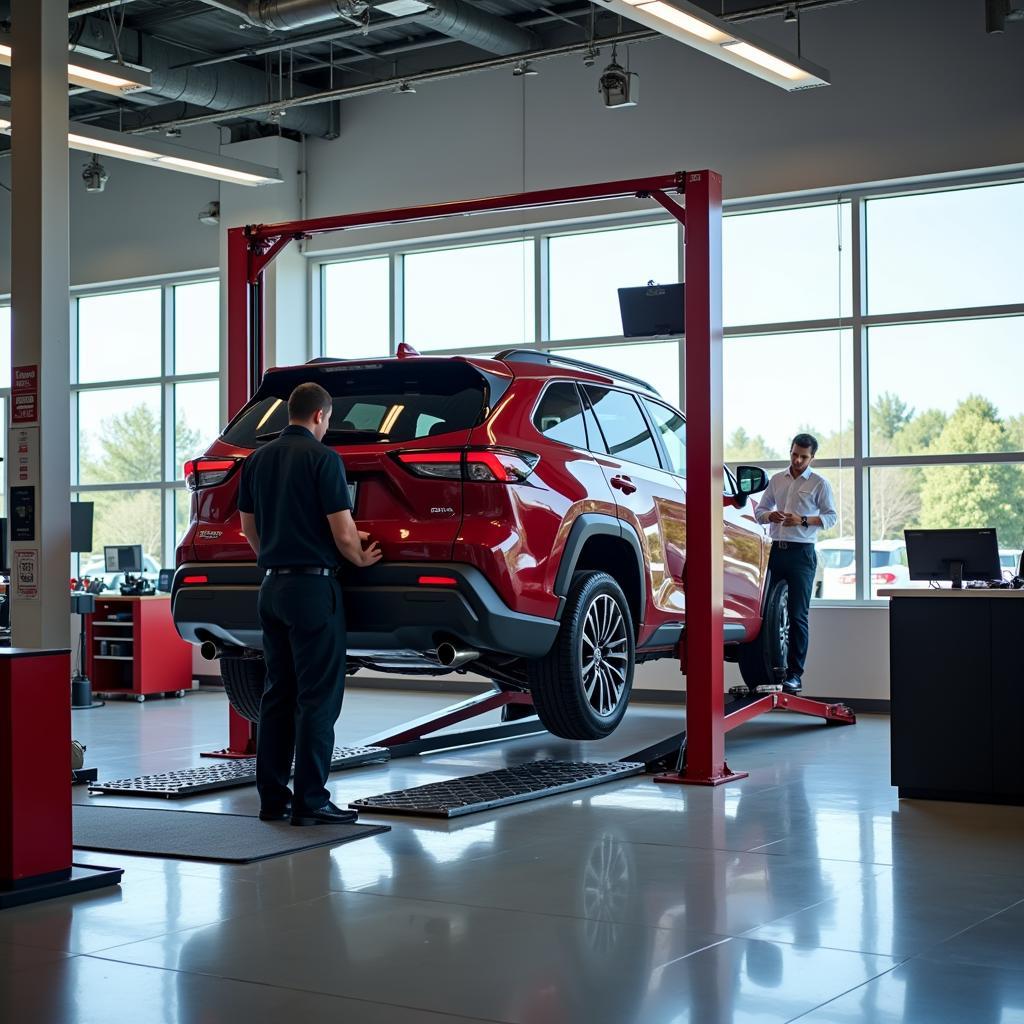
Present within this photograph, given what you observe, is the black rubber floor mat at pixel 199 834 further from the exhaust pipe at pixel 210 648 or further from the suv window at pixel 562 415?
the suv window at pixel 562 415

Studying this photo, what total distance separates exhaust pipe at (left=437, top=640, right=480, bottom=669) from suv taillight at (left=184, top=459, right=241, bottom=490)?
1.29m

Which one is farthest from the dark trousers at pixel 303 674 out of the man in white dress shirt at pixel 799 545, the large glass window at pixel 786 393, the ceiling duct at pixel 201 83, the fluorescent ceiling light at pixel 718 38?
the ceiling duct at pixel 201 83

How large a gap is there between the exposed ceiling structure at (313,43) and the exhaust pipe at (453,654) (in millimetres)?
5691

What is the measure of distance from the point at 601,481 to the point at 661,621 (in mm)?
976


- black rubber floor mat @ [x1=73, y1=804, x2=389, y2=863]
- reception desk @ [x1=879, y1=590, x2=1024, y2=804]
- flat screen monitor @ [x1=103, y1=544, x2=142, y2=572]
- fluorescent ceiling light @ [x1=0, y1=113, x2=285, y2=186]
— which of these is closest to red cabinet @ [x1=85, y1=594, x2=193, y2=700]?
flat screen monitor @ [x1=103, y1=544, x2=142, y2=572]

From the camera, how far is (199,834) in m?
5.66

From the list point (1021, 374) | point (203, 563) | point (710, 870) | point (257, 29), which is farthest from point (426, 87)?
point (710, 870)

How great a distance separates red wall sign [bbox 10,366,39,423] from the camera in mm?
6719

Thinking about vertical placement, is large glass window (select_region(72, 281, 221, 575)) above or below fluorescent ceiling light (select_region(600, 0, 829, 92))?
below

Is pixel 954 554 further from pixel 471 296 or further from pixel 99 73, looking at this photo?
pixel 471 296

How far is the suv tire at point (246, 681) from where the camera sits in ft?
22.7

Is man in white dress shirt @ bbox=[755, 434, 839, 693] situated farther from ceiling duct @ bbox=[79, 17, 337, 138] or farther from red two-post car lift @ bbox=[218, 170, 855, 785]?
ceiling duct @ bbox=[79, 17, 337, 138]

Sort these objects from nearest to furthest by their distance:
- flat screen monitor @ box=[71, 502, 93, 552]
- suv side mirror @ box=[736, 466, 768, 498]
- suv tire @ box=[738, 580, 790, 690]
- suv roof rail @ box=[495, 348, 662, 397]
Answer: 1. suv roof rail @ box=[495, 348, 662, 397]
2. suv side mirror @ box=[736, 466, 768, 498]
3. suv tire @ box=[738, 580, 790, 690]
4. flat screen monitor @ box=[71, 502, 93, 552]

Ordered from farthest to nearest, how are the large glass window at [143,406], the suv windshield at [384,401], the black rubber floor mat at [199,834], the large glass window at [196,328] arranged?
the large glass window at [143,406]
the large glass window at [196,328]
the suv windshield at [384,401]
the black rubber floor mat at [199,834]
